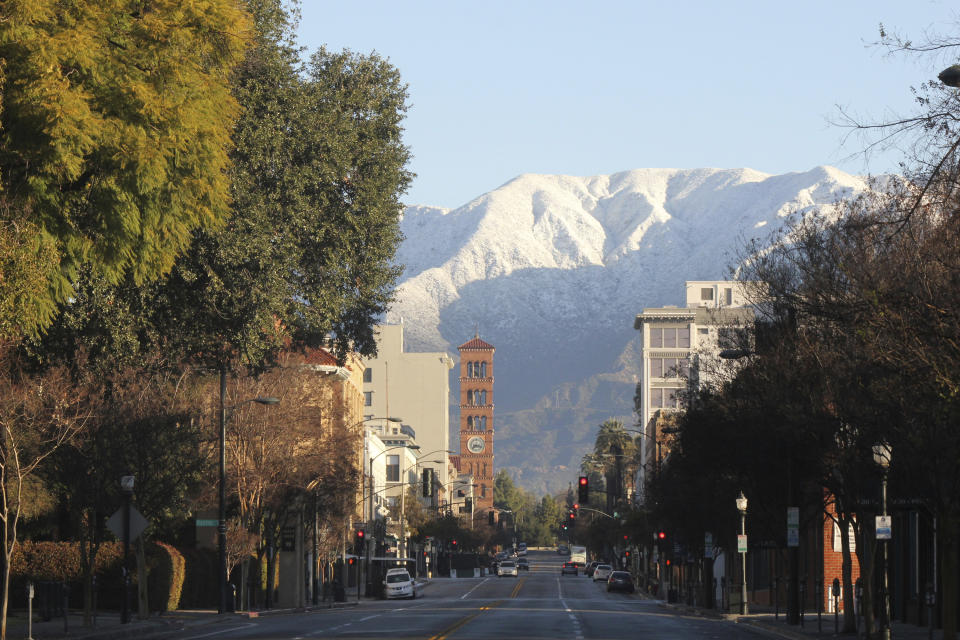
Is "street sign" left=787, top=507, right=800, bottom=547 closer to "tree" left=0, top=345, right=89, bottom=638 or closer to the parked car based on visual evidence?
"tree" left=0, top=345, right=89, bottom=638

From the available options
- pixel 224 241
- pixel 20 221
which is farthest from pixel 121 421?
pixel 20 221

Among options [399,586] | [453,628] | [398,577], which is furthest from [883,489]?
[398,577]

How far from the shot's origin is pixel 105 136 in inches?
1027

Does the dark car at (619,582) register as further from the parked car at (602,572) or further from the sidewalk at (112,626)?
the sidewalk at (112,626)

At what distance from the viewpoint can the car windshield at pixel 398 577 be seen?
81625 mm

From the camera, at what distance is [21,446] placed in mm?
39656

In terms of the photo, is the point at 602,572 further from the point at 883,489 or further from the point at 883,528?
the point at 883,528

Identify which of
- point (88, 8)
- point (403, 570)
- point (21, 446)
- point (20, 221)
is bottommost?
point (403, 570)

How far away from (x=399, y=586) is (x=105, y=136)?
5815cm

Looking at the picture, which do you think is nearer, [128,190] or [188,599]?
[128,190]

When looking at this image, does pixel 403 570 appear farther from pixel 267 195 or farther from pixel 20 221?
pixel 20 221

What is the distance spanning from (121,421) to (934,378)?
2662cm

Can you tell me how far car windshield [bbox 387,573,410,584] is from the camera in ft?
268

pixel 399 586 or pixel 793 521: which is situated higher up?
pixel 793 521
